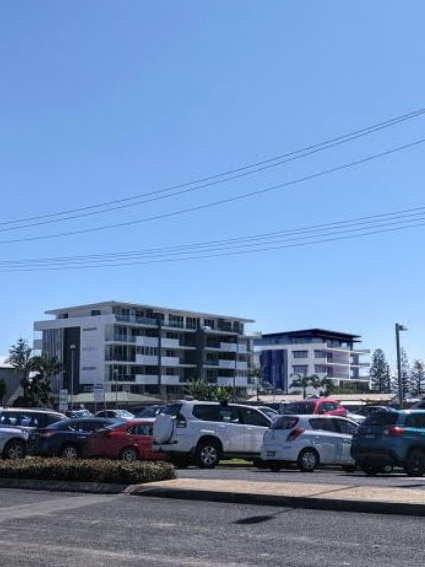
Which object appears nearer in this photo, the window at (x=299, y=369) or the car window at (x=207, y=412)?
the car window at (x=207, y=412)

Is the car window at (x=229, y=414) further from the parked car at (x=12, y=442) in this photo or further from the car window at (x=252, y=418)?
the parked car at (x=12, y=442)

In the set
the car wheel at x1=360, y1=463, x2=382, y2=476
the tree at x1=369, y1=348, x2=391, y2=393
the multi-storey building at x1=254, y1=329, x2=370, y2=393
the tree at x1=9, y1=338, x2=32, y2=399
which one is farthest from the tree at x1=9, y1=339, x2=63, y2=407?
the tree at x1=369, y1=348, x2=391, y2=393

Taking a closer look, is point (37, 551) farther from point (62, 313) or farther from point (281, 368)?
point (281, 368)

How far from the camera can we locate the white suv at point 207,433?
20703 millimetres

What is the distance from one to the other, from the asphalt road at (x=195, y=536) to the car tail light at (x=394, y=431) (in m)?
7.54

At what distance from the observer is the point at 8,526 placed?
33.2ft

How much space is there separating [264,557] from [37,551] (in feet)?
7.77

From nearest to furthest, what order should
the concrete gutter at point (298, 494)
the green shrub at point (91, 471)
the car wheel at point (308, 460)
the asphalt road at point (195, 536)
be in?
the asphalt road at point (195, 536) < the concrete gutter at point (298, 494) < the green shrub at point (91, 471) < the car wheel at point (308, 460)

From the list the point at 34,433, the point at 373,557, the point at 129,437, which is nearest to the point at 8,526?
the point at 373,557

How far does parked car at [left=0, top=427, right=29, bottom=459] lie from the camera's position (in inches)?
972

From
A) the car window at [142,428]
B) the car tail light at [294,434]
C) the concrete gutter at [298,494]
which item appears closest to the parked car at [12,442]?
the car window at [142,428]

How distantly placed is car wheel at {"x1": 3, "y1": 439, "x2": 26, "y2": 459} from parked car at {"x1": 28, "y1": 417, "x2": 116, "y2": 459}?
0.99 meters

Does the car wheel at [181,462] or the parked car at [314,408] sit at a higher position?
the parked car at [314,408]

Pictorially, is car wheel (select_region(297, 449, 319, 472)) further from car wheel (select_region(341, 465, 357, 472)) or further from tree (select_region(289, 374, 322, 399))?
tree (select_region(289, 374, 322, 399))
